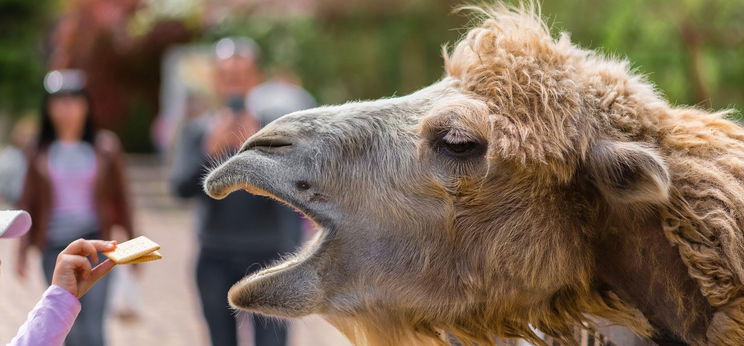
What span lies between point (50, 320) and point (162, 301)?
8837mm

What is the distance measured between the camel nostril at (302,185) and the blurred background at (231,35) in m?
11.0

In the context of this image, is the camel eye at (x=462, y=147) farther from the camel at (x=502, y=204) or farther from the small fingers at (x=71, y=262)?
the small fingers at (x=71, y=262)

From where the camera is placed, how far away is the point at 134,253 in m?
3.03

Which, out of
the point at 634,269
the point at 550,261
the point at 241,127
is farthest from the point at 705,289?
the point at 241,127

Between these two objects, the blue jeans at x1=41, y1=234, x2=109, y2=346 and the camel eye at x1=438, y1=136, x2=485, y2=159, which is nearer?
the camel eye at x1=438, y1=136, x2=485, y2=159

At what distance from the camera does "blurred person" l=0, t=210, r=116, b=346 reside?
3.03 m

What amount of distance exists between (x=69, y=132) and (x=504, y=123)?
4.38 meters

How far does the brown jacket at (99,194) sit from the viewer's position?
21.0 feet

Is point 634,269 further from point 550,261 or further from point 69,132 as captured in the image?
point 69,132

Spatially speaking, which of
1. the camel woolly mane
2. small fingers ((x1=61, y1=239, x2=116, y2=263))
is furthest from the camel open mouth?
the camel woolly mane

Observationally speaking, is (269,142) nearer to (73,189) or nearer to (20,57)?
(73,189)

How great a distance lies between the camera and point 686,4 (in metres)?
14.2

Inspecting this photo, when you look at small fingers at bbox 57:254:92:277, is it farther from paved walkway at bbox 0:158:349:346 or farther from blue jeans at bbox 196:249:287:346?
paved walkway at bbox 0:158:349:346

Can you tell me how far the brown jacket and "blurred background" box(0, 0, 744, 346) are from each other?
23.0 feet
